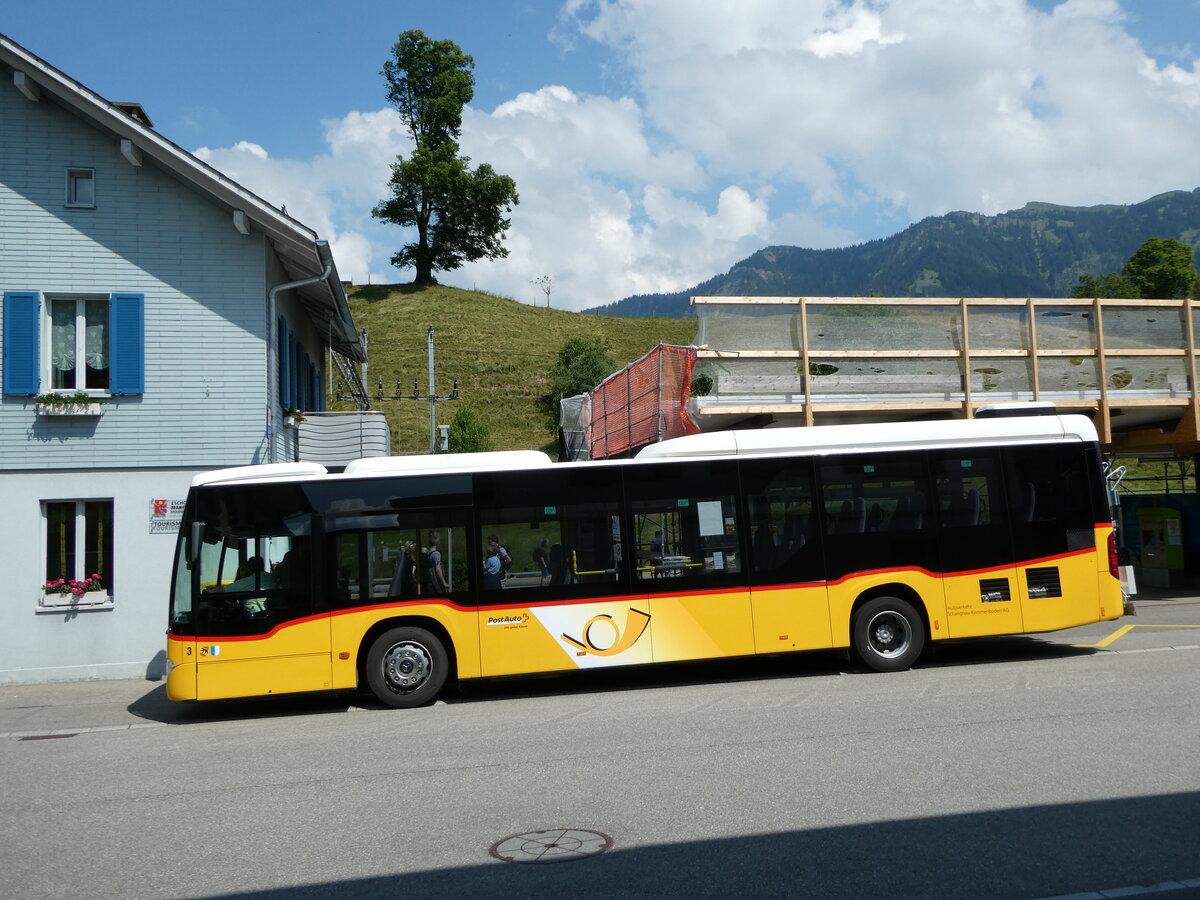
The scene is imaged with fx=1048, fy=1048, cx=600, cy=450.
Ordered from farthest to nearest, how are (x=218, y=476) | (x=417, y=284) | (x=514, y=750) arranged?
(x=417, y=284) → (x=218, y=476) → (x=514, y=750)

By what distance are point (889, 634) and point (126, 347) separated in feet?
37.8

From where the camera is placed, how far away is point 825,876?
199 inches

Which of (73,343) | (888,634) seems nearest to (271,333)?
(73,343)

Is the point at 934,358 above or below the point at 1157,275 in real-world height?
below

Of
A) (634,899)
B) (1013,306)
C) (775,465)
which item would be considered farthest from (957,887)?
(1013,306)

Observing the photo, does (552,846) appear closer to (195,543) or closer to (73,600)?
(195,543)

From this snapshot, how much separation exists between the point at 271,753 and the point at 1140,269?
106 m

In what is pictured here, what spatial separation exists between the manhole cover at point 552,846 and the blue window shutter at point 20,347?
12.5 meters

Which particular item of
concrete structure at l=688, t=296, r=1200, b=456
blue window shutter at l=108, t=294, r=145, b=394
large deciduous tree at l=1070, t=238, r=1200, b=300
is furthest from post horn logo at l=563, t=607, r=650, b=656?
large deciduous tree at l=1070, t=238, r=1200, b=300

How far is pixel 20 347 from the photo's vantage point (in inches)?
601

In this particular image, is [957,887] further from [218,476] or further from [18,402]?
[18,402]

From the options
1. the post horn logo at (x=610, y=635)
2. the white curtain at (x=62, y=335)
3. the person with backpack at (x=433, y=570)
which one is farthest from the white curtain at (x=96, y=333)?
the post horn logo at (x=610, y=635)

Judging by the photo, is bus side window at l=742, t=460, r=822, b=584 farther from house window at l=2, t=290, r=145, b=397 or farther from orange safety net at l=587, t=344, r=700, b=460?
house window at l=2, t=290, r=145, b=397

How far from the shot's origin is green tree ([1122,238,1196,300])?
3735 inches
